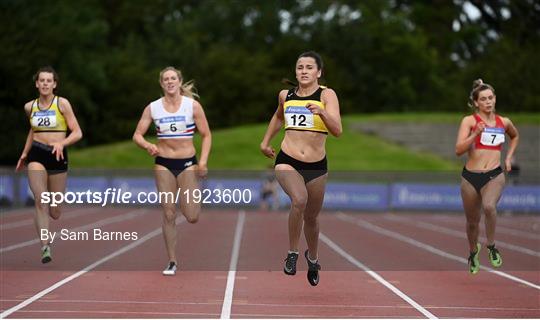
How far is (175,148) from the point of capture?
34.0ft

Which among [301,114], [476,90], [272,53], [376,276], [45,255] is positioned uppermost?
[272,53]

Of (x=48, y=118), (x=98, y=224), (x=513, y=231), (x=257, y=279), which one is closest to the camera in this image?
(x=48, y=118)

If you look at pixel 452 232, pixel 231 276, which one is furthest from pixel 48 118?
pixel 452 232

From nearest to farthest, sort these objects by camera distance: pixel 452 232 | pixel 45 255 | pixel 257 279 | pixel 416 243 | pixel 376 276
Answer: pixel 45 255 < pixel 257 279 < pixel 376 276 < pixel 416 243 < pixel 452 232

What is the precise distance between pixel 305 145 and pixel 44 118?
3.18m

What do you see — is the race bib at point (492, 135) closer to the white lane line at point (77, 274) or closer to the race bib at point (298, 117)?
the race bib at point (298, 117)

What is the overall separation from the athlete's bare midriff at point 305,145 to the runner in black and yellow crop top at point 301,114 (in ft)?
0.21

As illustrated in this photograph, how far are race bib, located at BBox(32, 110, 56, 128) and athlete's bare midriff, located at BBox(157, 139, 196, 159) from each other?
1.23m

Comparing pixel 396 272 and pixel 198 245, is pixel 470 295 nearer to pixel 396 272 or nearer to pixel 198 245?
pixel 396 272

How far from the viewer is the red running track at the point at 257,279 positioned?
8805 millimetres

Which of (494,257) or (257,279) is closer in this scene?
(494,257)

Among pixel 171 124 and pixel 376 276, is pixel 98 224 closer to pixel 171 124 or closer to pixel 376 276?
pixel 376 276

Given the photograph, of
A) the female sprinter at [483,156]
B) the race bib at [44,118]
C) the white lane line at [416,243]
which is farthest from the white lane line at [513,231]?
the race bib at [44,118]

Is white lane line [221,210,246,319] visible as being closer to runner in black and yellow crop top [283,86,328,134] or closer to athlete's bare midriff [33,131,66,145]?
runner in black and yellow crop top [283,86,328,134]
